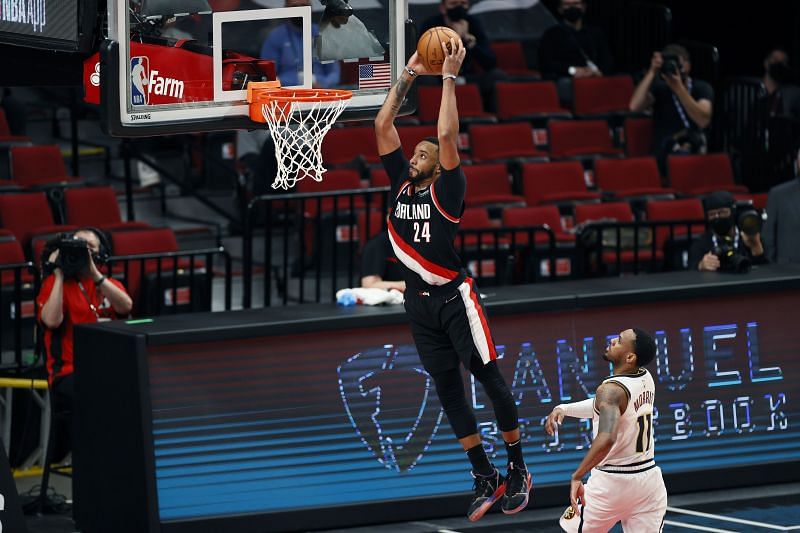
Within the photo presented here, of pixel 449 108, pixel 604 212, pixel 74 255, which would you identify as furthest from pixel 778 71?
pixel 449 108

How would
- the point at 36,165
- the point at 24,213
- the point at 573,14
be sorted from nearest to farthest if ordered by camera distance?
the point at 24,213 → the point at 36,165 → the point at 573,14

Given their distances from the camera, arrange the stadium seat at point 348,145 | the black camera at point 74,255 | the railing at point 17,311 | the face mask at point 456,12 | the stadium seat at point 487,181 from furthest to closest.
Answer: the face mask at point 456,12
the stadium seat at point 348,145
the stadium seat at point 487,181
the railing at point 17,311
the black camera at point 74,255

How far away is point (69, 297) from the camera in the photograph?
34.9 feet

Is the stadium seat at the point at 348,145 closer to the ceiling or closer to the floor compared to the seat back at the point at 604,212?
closer to the ceiling

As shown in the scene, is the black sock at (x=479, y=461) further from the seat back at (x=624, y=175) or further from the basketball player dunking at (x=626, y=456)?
the seat back at (x=624, y=175)

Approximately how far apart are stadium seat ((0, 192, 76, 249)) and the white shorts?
20.0ft

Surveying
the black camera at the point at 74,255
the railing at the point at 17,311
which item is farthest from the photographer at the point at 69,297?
the railing at the point at 17,311

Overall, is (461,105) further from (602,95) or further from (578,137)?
(602,95)

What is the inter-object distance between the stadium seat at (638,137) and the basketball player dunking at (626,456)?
8.85 metres

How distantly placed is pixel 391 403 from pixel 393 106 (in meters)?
3.00

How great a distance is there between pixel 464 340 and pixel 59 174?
6849 millimetres

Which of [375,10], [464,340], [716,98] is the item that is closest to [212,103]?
[375,10]

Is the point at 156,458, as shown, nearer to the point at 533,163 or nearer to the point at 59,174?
the point at 59,174

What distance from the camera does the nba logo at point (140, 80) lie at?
8.26 m
